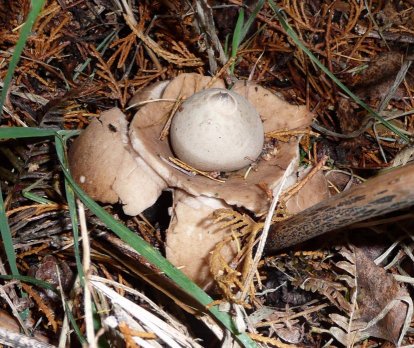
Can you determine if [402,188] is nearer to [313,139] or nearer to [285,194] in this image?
[285,194]

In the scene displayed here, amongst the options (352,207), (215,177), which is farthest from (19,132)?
(352,207)

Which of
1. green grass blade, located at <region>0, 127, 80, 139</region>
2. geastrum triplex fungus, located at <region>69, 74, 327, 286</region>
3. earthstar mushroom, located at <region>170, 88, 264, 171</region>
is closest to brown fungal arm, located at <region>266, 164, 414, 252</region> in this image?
geastrum triplex fungus, located at <region>69, 74, 327, 286</region>

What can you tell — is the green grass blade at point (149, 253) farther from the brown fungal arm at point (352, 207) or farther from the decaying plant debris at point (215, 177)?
the brown fungal arm at point (352, 207)

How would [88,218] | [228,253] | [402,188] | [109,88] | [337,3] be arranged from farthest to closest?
[337,3] → [109,88] → [88,218] → [228,253] → [402,188]

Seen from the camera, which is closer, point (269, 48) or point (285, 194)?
point (285, 194)

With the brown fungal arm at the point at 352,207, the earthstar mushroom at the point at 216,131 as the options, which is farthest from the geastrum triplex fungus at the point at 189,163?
the brown fungal arm at the point at 352,207

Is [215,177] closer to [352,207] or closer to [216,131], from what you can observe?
[216,131]

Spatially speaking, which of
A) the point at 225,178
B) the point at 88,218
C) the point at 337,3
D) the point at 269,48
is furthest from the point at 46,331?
the point at 337,3
